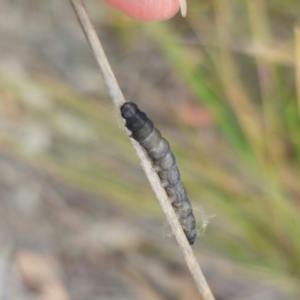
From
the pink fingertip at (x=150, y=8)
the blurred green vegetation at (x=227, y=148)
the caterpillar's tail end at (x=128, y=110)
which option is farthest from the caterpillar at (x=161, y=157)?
the blurred green vegetation at (x=227, y=148)

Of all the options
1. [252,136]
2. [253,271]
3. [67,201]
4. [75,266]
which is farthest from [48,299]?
[252,136]

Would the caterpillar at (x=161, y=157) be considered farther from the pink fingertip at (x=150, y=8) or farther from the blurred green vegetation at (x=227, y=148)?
the blurred green vegetation at (x=227, y=148)

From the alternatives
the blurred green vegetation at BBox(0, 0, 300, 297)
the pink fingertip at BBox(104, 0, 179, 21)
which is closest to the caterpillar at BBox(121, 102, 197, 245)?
the pink fingertip at BBox(104, 0, 179, 21)

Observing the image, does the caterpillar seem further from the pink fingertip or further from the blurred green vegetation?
the blurred green vegetation

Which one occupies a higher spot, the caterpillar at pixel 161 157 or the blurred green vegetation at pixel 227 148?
the blurred green vegetation at pixel 227 148

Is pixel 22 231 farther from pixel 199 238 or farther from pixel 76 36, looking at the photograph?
pixel 76 36

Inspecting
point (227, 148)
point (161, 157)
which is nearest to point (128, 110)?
point (161, 157)

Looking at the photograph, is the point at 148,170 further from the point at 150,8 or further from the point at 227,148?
the point at 227,148
